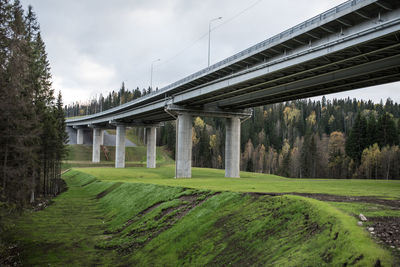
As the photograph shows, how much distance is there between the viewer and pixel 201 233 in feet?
50.8

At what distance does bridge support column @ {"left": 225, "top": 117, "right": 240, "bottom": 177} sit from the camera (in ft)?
173

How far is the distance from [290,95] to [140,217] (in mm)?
26156

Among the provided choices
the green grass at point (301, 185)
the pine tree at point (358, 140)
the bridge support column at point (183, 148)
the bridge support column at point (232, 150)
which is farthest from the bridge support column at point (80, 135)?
the pine tree at point (358, 140)

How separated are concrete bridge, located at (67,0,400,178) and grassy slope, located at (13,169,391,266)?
44.1ft

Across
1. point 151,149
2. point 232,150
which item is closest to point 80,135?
point 151,149

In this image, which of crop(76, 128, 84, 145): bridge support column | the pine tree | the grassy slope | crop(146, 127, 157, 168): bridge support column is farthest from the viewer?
crop(76, 128, 84, 145): bridge support column

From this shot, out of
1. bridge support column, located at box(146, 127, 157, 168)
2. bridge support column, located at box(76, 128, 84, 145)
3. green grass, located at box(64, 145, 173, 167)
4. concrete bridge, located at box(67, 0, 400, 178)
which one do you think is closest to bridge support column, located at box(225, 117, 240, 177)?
concrete bridge, located at box(67, 0, 400, 178)

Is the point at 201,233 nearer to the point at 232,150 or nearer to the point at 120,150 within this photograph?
the point at 232,150

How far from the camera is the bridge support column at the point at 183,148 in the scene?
48.9 meters

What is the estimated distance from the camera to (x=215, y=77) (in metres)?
40.2

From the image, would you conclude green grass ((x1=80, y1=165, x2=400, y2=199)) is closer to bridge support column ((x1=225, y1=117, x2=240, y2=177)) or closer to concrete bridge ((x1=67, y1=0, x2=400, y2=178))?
concrete bridge ((x1=67, y1=0, x2=400, y2=178))

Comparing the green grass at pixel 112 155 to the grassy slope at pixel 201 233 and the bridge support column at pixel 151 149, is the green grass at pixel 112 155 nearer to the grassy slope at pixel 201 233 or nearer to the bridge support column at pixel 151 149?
the bridge support column at pixel 151 149

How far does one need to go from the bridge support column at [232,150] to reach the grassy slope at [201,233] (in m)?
25.8

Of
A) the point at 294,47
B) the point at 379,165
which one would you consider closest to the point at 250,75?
the point at 294,47
